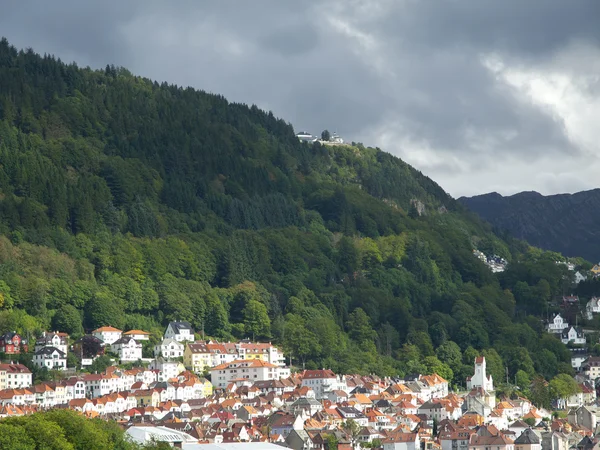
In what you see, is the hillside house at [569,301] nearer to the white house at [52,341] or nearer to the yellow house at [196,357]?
the yellow house at [196,357]

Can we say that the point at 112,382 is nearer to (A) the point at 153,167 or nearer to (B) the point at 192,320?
(B) the point at 192,320

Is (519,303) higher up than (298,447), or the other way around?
(519,303)

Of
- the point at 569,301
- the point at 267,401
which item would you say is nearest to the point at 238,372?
the point at 267,401

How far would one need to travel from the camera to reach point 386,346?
146500 millimetres

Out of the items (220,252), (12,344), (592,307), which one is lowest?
(12,344)

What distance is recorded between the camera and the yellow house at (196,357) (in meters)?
129

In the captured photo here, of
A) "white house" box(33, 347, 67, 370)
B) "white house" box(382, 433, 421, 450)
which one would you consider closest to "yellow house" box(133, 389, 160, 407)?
"white house" box(33, 347, 67, 370)

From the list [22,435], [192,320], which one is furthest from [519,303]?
[22,435]

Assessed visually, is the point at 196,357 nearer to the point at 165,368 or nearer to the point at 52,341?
the point at 165,368

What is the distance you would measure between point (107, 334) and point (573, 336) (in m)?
53.5

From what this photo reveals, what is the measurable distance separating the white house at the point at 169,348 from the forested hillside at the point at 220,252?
16.6 feet

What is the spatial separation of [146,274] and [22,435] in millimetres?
65815

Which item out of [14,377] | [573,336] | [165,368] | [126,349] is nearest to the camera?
[14,377]

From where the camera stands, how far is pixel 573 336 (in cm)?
15938
